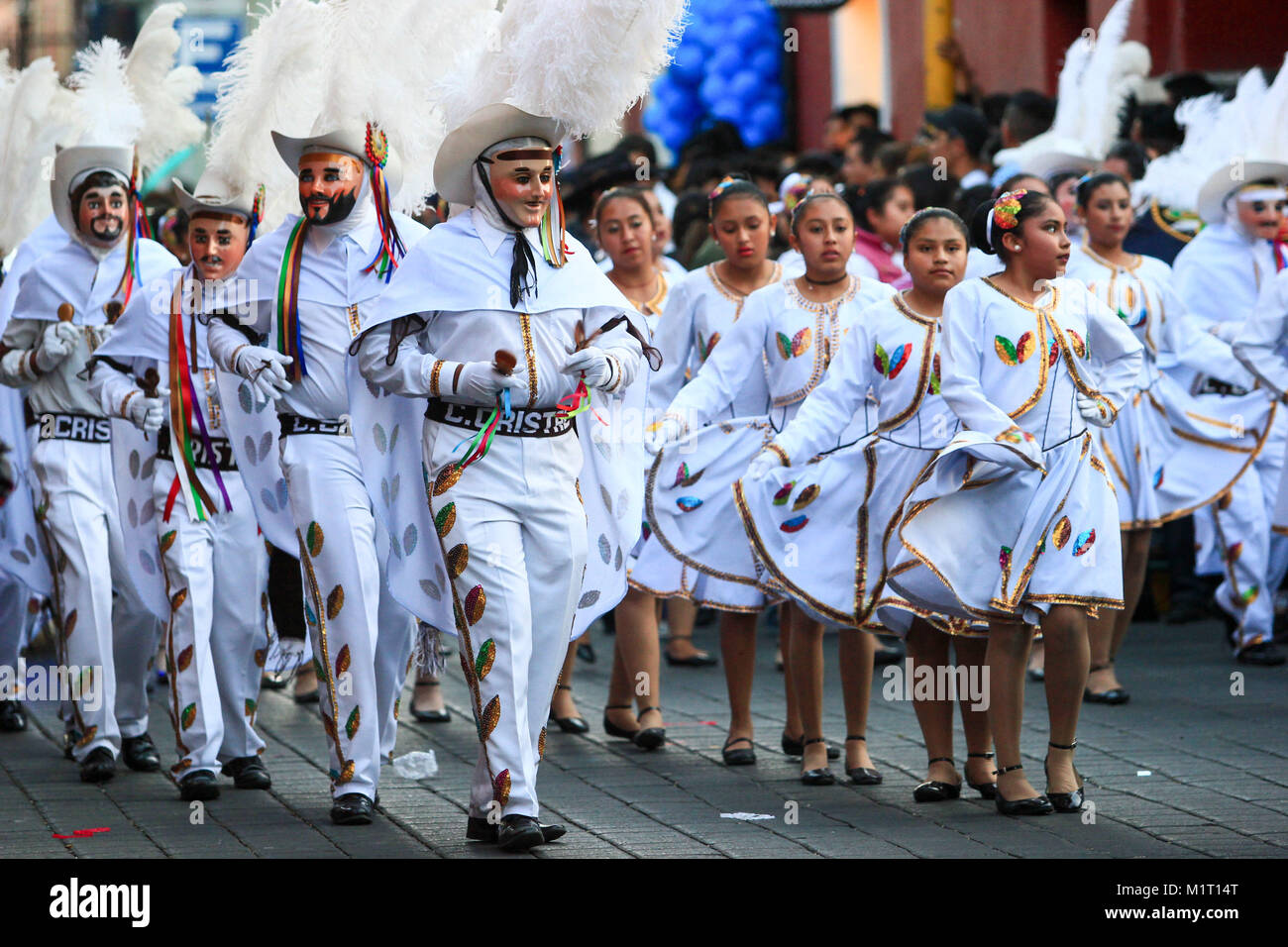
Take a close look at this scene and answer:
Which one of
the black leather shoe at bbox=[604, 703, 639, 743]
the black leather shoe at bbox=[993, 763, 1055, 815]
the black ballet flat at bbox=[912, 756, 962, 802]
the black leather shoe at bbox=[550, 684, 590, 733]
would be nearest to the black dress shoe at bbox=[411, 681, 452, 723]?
the black leather shoe at bbox=[550, 684, 590, 733]

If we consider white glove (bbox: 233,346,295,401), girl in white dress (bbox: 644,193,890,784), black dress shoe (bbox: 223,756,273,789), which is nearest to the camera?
white glove (bbox: 233,346,295,401)

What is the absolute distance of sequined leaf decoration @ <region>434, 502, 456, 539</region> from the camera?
6.20m

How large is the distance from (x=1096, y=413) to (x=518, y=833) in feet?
7.33

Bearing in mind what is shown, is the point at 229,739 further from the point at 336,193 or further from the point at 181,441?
the point at 336,193

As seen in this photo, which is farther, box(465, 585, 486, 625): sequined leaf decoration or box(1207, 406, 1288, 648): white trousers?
box(1207, 406, 1288, 648): white trousers

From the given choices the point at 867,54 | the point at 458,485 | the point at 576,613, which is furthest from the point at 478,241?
the point at 867,54

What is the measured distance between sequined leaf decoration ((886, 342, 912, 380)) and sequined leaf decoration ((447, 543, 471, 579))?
5.96 feet

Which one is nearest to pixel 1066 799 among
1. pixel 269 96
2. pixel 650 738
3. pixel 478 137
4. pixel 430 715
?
pixel 650 738

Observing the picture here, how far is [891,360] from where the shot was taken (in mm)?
7246

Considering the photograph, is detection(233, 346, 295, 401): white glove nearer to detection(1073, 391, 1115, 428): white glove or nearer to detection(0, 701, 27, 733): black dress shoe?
detection(1073, 391, 1115, 428): white glove

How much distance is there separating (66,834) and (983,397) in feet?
10.4

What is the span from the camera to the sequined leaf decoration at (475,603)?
618 cm

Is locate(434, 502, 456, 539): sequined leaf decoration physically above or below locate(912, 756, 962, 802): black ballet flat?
above
